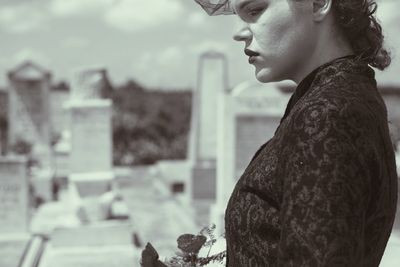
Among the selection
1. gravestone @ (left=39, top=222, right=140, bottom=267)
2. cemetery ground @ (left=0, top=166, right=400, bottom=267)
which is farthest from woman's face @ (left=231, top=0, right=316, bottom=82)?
gravestone @ (left=39, top=222, right=140, bottom=267)

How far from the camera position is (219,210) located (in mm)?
7406

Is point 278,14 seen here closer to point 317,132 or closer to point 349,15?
point 349,15

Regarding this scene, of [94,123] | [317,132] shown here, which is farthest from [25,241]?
[317,132]

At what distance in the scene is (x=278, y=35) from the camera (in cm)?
104

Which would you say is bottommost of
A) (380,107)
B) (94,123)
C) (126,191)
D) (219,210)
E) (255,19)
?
(126,191)

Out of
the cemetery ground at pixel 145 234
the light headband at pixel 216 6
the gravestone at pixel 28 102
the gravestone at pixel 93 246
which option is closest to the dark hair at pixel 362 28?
the light headband at pixel 216 6

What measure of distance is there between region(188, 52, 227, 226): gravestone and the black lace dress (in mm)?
10279

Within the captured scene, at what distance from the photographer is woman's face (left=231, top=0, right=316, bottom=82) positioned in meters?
1.02

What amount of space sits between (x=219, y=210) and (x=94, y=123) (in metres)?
2.32

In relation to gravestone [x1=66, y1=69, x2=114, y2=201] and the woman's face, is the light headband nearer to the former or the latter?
the woman's face

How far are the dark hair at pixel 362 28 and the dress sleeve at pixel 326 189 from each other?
243 mm

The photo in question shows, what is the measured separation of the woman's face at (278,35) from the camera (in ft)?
3.36

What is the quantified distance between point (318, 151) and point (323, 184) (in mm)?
53

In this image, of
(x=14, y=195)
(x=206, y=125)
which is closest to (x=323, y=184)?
(x=14, y=195)
